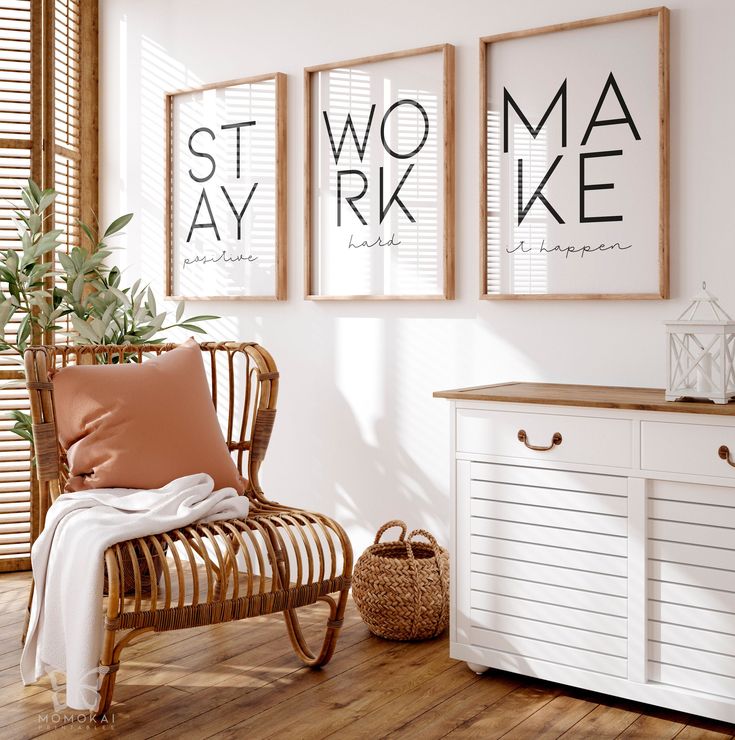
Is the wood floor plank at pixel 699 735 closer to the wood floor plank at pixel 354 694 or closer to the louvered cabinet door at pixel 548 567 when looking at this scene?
the louvered cabinet door at pixel 548 567

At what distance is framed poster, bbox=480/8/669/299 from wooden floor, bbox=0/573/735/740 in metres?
1.18

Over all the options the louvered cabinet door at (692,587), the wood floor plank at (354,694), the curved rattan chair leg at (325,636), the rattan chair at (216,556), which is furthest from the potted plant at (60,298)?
the louvered cabinet door at (692,587)

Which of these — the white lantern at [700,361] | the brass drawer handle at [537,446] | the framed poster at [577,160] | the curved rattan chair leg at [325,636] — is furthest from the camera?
the framed poster at [577,160]

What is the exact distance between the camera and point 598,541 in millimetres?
2395

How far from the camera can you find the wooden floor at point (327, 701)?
225 cm

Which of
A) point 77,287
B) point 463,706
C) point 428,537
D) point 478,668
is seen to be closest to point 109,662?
point 463,706

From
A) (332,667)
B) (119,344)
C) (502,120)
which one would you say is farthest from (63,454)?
(502,120)

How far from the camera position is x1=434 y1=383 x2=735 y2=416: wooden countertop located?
7.29ft

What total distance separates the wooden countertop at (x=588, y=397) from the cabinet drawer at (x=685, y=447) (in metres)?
0.05

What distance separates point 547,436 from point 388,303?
102 cm

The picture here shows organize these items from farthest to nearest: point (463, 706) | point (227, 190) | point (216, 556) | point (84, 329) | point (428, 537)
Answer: point (227, 190) → point (84, 329) → point (428, 537) → point (216, 556) → point (463, 706)

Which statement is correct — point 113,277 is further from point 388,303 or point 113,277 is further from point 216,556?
point 216,556

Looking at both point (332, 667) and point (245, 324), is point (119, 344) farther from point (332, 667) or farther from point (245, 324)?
point (332, 667)

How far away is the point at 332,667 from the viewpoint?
2.68 meters
